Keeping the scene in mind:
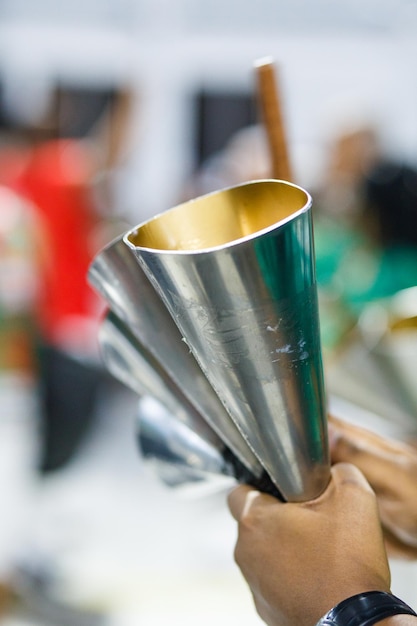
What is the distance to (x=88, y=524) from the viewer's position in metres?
1.86

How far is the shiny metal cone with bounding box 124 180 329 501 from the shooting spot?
1.06 feet

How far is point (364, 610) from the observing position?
0.37m

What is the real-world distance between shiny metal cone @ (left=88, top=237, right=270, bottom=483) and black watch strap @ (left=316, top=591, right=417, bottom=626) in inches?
3.5

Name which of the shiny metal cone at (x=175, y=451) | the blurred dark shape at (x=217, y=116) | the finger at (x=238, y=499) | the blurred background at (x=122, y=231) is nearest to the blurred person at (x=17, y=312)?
the blurred background at (x=122, y=231)

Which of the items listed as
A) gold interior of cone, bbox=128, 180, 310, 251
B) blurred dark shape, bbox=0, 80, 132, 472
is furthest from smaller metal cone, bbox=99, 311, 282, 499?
blurred dark shape, bbox=0, 80, 132, 472

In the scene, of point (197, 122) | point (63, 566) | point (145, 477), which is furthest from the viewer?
point (197, 122)

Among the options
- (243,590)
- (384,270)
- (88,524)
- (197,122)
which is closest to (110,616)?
(243,590)

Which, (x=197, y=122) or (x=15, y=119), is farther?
(x=197, y=122)

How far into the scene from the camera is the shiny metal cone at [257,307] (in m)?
0.32

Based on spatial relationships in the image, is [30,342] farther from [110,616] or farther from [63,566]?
[110,616]

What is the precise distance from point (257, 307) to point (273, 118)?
22cm

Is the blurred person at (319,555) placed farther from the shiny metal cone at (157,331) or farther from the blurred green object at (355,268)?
the blurred green object at (355,268)

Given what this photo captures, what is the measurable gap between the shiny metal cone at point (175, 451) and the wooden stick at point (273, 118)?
0.59ft

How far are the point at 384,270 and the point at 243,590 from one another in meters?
0.58
